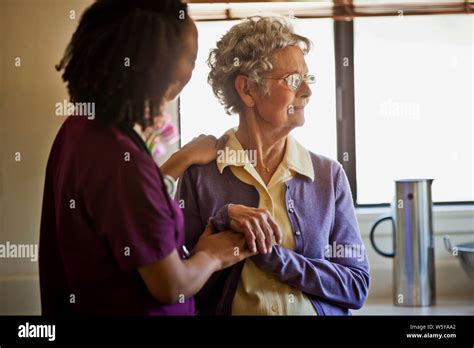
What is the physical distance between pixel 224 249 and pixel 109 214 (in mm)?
239

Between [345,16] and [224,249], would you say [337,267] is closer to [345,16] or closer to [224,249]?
[224,249]

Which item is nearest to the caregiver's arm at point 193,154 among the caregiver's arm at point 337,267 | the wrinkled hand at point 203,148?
the wrinkled hand at point 203,148

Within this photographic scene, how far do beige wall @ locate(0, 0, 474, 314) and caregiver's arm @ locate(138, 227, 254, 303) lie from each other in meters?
0.31

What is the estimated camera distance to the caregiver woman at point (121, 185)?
4.57 feet

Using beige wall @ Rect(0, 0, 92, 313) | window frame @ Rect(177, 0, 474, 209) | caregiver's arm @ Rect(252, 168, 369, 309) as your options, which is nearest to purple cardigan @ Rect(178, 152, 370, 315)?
caregiver's arm @ Rect(252, 168, 369, 309)

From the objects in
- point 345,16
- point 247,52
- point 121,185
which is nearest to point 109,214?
point 121,185

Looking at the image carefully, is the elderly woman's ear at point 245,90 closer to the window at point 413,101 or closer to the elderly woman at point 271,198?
the elderly woman at point 271,198

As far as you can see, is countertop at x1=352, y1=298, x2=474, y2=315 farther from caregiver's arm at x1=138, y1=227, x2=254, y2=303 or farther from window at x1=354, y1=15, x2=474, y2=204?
caregiver's arm at x1=138, y1=227, x2=254, y2=303

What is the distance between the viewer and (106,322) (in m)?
1.51

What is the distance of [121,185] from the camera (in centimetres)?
140

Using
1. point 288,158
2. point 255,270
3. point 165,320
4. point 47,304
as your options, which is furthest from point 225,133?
A: point 47,304

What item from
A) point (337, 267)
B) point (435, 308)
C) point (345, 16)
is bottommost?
point (435, 308)

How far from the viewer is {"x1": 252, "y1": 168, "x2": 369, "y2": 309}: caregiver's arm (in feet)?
4.79

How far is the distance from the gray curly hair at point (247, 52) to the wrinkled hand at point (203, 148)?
0.07 metres
